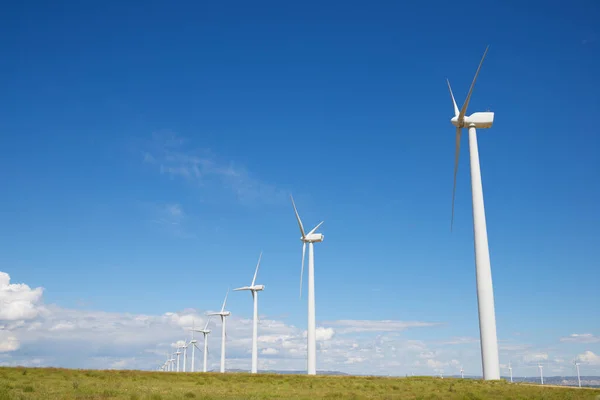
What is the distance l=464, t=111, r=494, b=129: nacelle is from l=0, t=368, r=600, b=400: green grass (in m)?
24.8

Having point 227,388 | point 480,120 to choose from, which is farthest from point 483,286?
point 227,388

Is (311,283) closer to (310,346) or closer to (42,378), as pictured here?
(310,346)

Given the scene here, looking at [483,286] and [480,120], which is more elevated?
[480,120]

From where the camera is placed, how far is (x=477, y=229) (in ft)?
156

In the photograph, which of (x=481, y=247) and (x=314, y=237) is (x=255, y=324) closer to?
(x=314, y=237)

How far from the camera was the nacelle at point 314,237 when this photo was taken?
325ft

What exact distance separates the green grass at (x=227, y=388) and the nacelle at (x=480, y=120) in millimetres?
24833

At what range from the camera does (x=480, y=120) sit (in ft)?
183

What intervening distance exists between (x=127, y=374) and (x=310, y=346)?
37101 mm

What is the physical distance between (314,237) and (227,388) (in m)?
57.6

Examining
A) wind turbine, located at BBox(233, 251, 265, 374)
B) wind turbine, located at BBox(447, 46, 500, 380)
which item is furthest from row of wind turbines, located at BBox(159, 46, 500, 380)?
wind turbine, located at BBox(233, 251, 265, 374)

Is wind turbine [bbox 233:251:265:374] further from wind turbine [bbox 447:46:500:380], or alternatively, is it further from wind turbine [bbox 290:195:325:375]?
wind turbine [bbox 447:46:500:380]

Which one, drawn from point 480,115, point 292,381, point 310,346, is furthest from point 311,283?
point 480,115

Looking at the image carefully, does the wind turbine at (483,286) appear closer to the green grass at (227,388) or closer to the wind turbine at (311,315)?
the green grass at (227,388)
